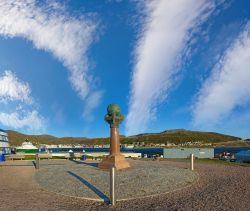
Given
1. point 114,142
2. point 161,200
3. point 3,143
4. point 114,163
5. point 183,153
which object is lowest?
point 183,153

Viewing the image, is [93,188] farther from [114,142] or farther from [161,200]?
[114,142]

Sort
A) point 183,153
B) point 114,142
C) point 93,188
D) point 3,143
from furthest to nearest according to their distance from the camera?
1. point 3,143
2. point 183,153
3. point 114,142
4. point 93,188

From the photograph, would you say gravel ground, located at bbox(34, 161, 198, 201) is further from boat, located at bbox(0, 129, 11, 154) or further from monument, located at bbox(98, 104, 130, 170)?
boat, located at bbox(0, 129, 11, 154)

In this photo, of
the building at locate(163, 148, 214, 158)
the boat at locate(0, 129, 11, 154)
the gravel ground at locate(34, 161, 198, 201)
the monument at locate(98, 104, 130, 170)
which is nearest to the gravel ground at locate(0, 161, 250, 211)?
A: the gravel ground at locate(34, 161, 198, 201)

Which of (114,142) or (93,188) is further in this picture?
(114,142)

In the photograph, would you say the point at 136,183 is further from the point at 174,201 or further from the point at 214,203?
the point at 214,203

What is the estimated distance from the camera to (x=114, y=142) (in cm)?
2262

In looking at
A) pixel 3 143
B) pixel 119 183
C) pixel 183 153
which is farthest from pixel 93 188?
pixel 3 143

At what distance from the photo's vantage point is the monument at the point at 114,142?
2190cm

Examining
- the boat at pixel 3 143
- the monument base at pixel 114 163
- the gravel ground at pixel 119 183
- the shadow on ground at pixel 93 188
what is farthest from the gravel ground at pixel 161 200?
the boat at pixel 3 143

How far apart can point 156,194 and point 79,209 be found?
157 inches

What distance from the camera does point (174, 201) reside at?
12234 millimetres

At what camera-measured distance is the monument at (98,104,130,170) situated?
71.8 ft

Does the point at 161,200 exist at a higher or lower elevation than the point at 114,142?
lower
